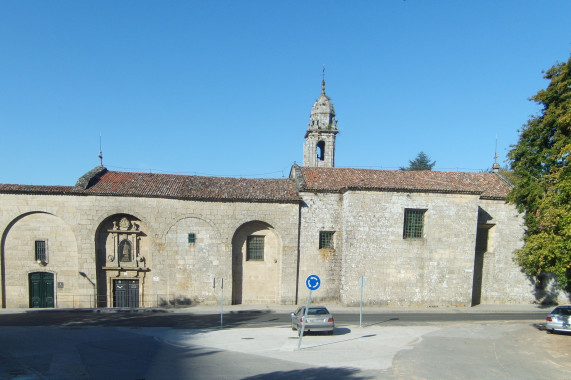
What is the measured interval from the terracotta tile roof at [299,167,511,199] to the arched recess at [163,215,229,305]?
7.44 m

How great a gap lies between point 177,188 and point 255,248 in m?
6.60

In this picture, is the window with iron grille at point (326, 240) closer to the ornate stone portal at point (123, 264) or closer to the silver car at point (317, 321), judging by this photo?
the silver car at point (317, 321)

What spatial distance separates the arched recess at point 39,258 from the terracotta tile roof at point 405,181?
15.8m

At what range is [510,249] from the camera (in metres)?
27.6

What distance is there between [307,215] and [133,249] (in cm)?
1160

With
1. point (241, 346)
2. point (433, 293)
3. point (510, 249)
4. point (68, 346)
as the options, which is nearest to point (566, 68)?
point (510, 249)

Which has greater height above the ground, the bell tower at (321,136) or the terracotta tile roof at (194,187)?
the bell tower at (321,136)

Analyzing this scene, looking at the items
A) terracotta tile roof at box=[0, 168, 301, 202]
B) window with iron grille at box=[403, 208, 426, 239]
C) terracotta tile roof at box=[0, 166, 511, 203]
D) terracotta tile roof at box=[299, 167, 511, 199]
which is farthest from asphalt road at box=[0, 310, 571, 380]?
terracotta tile roof at box=[299, 167, 511, 199]

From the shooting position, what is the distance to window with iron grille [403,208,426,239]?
25.8 meters


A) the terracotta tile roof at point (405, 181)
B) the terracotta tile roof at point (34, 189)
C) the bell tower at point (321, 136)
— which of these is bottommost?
the terracotta tile roof at point (34, 189)

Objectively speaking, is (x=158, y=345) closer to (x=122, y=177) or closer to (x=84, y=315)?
(x=84, y=315)

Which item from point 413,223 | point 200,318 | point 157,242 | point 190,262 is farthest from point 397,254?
point 157,242

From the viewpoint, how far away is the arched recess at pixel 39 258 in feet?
78.2

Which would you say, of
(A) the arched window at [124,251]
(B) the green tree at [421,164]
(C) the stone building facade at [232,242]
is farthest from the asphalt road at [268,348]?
(B) the green tree at [421,164]
